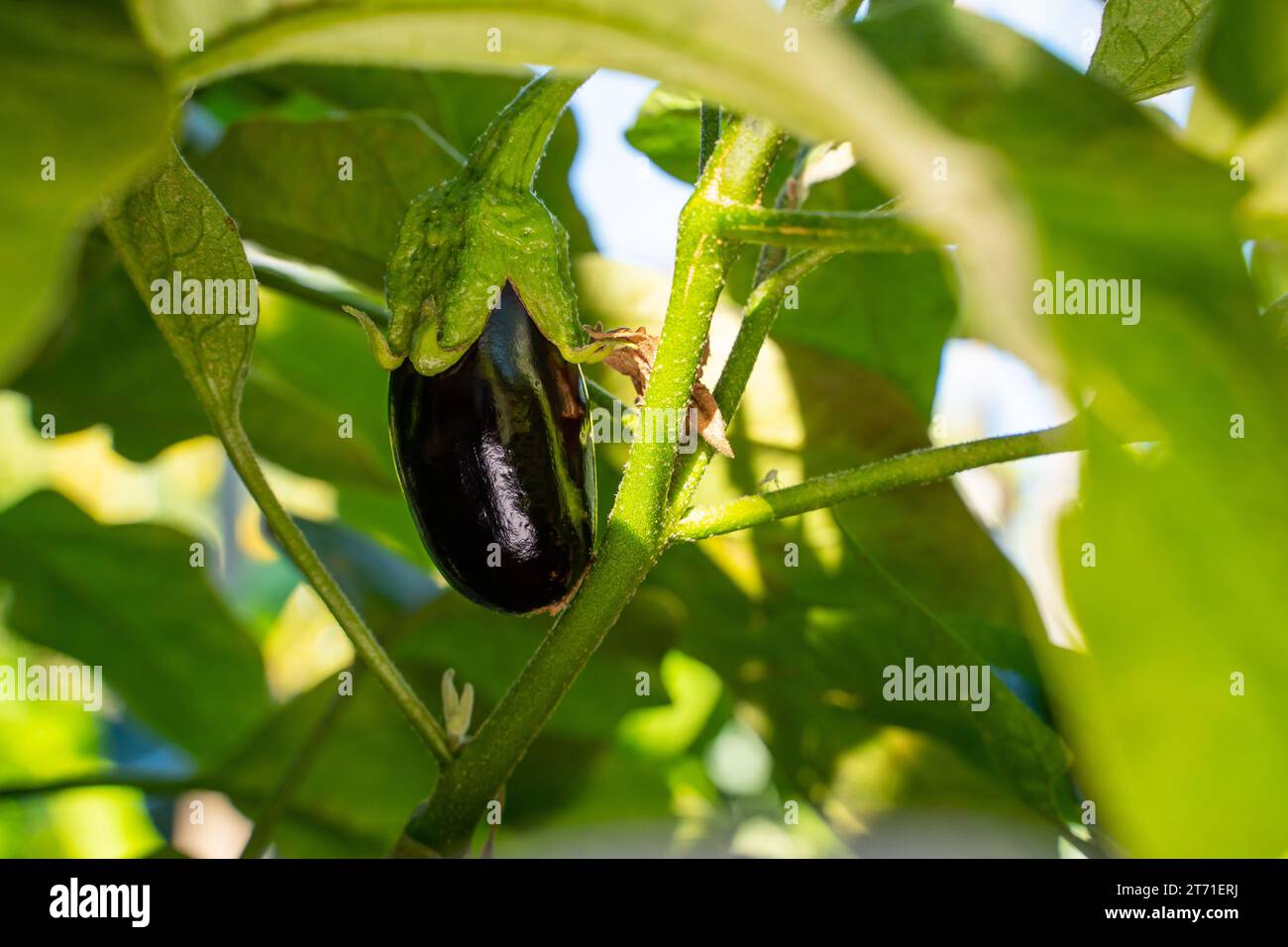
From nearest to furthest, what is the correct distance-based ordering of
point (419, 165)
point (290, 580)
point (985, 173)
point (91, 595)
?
1. point (985, 173)
2. point (419, 165)
3. point (91, 595)
4. point (290, 580)

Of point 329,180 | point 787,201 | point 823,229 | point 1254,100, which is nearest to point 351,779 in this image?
point 329,180

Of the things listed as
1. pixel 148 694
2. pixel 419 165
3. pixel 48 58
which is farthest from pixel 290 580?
pixel 48 58

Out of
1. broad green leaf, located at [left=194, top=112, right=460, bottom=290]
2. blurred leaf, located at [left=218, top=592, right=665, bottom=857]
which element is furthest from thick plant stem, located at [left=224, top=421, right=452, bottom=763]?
blurred leaf, located at [left=218, top=592, right=665, bottom=857]

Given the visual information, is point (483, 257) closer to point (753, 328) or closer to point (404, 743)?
point (753, 328)

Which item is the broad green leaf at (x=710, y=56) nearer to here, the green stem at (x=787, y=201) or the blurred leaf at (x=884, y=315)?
the green stem at (x=787, y=201)

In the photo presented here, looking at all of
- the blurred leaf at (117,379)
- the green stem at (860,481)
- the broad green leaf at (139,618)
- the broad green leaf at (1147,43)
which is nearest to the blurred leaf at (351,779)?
the broad green leaf at (139,618)

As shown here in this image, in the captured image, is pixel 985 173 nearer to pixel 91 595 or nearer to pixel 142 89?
pixel 142 89
